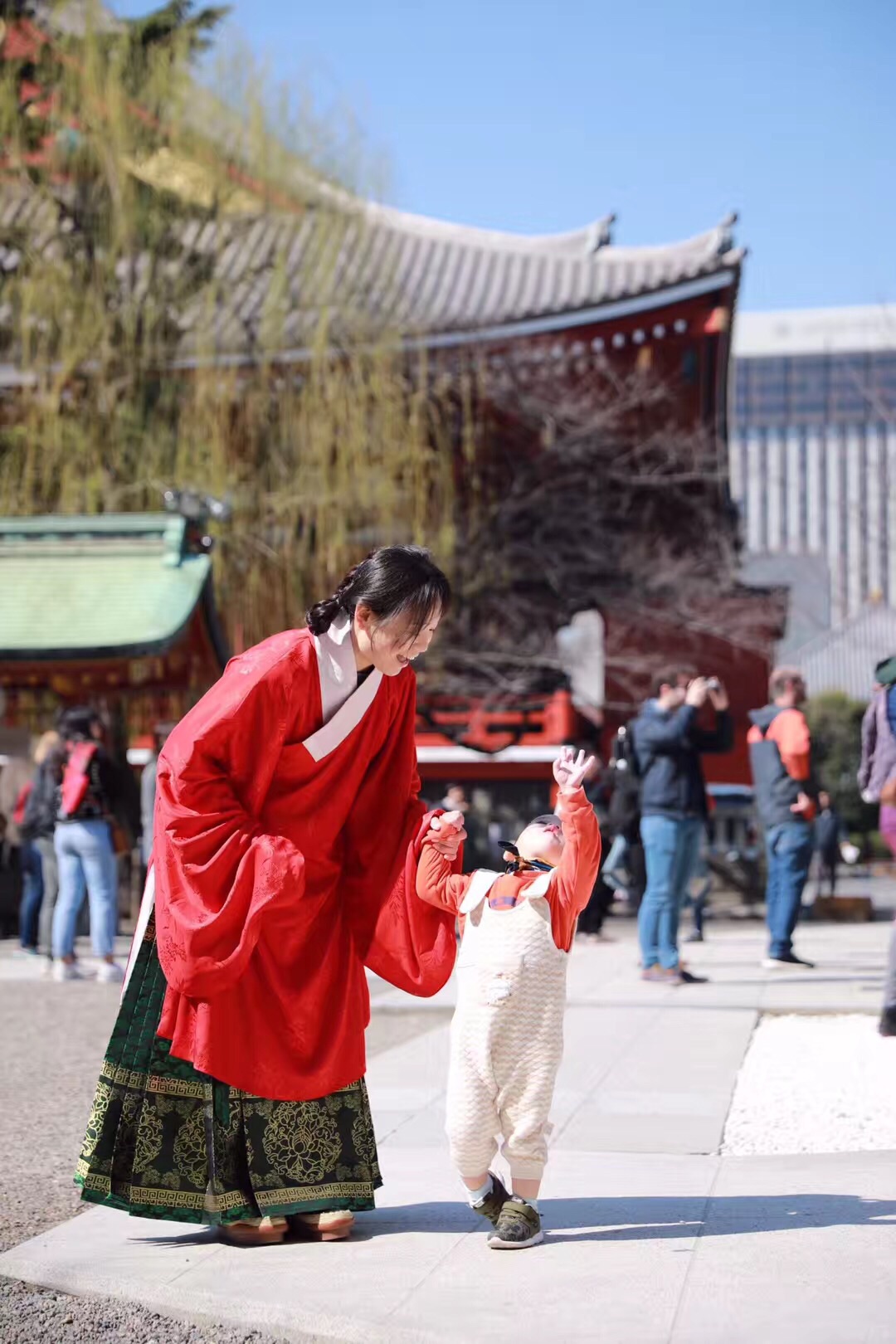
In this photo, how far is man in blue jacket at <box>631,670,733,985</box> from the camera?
331 inches

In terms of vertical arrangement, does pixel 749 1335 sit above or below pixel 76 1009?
above

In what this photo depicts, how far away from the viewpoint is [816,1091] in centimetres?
549

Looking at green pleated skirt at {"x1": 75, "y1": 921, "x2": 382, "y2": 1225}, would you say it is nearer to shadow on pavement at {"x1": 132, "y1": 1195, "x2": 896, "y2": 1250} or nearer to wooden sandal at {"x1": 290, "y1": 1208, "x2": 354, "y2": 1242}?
wooden sandal at {"x1": 290, "y1": 1208, "x2": 354, "y2": 1242}

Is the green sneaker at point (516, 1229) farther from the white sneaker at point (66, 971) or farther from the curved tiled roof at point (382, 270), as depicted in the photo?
the curved tiled roof at point (382, 270)

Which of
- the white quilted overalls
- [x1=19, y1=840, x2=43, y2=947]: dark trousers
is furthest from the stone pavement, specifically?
[x1=19, y1=840, x2=43, y2=947]: dark trousers

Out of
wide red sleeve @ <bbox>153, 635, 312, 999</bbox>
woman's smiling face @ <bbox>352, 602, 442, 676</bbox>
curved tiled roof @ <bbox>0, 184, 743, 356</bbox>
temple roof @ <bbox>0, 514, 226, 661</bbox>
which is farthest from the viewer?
curved tiled roof @ <bbox>0, 184, 743, 356</bbox>

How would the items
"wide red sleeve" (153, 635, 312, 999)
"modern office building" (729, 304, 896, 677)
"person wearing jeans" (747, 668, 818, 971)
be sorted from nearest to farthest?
1. "wide red sleeve" (153, 635, 312, 999)
2. "person wearing jeans" (747, 668, 818, 971)
3. "modern office building" (729, 304, 896, 677)

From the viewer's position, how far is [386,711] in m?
3.79

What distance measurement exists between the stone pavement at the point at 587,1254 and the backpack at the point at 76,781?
4173 mm

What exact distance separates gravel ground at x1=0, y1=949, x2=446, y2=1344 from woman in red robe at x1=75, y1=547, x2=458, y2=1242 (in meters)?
0.42

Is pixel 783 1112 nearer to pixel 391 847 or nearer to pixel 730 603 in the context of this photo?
pixel 391 847

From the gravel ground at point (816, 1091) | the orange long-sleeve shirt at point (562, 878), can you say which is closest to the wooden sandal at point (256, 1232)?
the orange long-sleeve shirt at point (562, 878)

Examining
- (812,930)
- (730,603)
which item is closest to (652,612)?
(730,603)

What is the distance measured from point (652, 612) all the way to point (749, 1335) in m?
15.9
